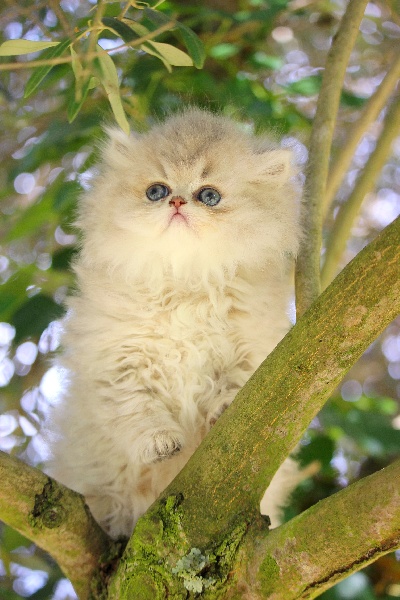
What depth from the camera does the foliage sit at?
2.71 m

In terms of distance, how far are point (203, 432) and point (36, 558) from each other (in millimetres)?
1360

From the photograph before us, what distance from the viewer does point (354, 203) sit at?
2.77 meters

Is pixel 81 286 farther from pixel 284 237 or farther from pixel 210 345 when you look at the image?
pixel 284 237

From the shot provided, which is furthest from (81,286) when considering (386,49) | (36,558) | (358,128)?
(386,49)

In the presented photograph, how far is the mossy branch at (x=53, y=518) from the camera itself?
175cm

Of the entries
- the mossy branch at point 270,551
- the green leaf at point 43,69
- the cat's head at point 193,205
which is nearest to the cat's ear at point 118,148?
the cat's head at point 193,205

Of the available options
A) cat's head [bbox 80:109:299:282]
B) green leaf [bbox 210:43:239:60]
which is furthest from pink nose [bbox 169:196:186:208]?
green leaf [bbox 210:43:239:60]

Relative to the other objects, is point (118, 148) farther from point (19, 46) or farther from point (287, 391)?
point (287, 391)

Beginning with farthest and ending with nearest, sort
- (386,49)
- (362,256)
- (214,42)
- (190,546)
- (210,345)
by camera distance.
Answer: (386,49) → (214,42) → (210,345) → (190,546) → (362,256)

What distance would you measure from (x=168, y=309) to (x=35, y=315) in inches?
25.6

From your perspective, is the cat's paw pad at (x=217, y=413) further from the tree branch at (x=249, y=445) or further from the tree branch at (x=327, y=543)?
the tree branch at (x=327, y=543)

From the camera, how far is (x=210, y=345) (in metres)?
2.34

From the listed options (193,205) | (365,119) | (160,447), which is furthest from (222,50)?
(160,447)

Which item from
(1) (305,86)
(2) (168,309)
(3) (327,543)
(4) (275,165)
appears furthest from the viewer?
(1) (305,86)
